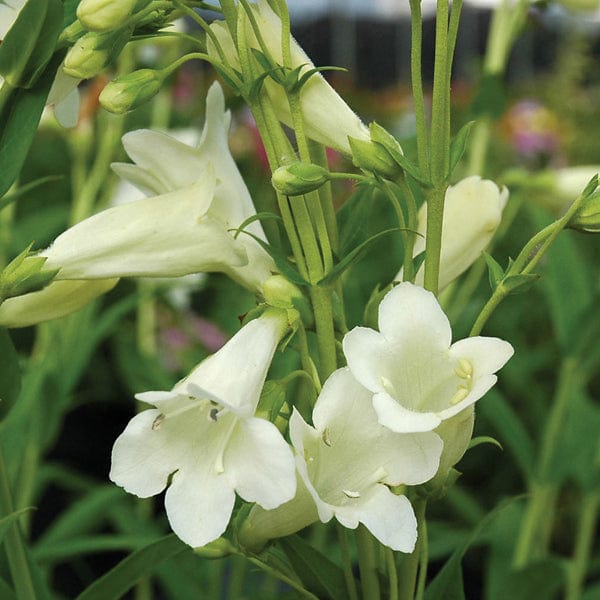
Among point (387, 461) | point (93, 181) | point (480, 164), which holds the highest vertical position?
point (387, 461)

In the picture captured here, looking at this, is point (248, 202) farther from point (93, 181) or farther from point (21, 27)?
point (93, 181)

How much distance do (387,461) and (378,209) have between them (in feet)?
6.23

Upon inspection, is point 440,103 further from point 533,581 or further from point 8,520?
point 533,581

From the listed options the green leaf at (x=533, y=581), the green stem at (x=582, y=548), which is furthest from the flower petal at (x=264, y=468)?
the green stem at (x=582, y=548)

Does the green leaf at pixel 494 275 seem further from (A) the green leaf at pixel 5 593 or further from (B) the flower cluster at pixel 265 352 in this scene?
(A) the green leaf at pixel 5 593

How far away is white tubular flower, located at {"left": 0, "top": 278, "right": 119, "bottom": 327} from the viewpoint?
64 centimetres

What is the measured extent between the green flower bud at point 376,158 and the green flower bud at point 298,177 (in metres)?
0.04

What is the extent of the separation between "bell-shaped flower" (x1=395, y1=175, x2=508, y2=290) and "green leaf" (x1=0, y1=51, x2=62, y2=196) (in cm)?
26

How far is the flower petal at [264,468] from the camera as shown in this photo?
0.50 meters

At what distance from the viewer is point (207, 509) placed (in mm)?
525

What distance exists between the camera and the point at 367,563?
2.00 feet

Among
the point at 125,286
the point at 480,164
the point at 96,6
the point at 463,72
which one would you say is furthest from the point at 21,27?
the point at 463,72

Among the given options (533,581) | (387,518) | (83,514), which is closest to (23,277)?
(387,518)

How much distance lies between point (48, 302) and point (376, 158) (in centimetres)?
23
